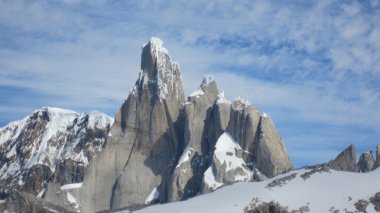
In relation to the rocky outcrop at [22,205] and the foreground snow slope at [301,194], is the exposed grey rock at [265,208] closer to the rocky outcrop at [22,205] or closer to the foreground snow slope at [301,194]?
the foreground snow slope at [301,194]

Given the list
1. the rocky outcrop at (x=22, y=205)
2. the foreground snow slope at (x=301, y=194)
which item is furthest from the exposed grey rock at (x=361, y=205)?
the rocky outcrop at (x=22, y=205)

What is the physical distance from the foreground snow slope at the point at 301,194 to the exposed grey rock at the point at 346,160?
66.7ft

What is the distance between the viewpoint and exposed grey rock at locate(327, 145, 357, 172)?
564 ft

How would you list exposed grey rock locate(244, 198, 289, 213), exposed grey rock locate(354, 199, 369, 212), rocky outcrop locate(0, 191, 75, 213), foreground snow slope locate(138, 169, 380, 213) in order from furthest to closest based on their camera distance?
rocky outcrop locate(0, 191, 75, 213) < foreground snow slope locate(138, 169, 380, 213) < exposed grey rock locate(244, 198, 289, 213) < exposed grey rock locate(354, 199, 369, 212)

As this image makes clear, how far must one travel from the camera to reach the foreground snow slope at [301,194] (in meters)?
138

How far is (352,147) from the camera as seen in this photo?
580 feet

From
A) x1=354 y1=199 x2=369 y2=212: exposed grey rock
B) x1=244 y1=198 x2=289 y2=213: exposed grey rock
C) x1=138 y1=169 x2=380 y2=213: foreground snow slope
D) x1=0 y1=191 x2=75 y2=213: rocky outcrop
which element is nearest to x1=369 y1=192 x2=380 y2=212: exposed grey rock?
x1=138 y1=169 x2=380 y2=213: foreground snow slope

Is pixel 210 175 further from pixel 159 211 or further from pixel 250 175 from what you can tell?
pixel 159 211

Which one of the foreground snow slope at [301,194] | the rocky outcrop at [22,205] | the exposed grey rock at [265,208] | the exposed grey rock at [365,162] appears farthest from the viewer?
the exposed grey rock at [365,162]

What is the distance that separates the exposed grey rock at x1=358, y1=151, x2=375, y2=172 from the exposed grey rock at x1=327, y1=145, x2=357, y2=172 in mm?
2872

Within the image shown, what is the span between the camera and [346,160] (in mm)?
175250

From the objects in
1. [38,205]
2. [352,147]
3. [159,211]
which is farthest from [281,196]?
[38,205]

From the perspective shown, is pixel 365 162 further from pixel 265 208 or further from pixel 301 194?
pixel 265 208

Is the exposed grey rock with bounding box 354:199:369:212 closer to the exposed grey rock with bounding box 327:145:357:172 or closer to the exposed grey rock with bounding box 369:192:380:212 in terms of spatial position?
the exposed grey rock with bounding box 369:192:380:212
